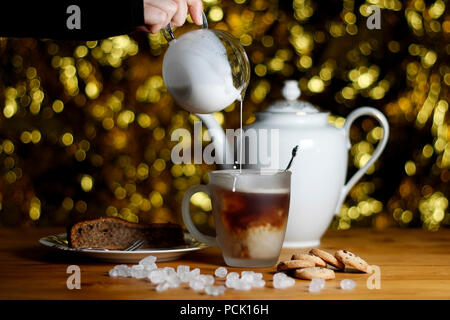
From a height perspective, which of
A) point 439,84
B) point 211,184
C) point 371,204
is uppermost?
point 439,84

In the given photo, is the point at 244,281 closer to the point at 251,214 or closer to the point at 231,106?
the point at 251,214

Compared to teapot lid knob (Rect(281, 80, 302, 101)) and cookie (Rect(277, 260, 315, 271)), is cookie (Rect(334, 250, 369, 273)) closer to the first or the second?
cookie (Rect(277, 260, 315, 271))

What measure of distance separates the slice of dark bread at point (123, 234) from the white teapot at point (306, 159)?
0.18 meters

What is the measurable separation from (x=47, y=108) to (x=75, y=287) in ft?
3.92

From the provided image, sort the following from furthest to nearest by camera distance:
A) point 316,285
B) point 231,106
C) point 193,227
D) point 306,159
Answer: point 231,106 → point 306,159 → point 193,227 → point 316,285

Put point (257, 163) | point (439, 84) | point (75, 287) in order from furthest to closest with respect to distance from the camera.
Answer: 1. point (439, 84)
2. point (257, 163)
3. point (75, 287)

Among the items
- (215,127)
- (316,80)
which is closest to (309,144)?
(215,127)

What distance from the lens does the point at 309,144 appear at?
122 centimetres

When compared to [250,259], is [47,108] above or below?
above

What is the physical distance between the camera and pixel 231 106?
201 cm

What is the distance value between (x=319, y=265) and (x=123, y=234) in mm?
317

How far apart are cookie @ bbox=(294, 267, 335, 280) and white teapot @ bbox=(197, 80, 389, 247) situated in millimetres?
277

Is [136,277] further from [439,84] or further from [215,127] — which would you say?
[439,84]

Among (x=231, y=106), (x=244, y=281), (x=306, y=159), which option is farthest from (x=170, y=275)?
(x=231, y=106)
